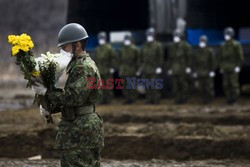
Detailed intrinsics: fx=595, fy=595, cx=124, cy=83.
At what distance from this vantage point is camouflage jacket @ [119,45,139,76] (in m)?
16.3

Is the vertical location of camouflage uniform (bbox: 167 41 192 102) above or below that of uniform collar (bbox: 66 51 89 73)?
below

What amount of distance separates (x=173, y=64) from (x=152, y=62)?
57 cm

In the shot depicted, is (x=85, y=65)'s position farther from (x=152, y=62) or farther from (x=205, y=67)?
(x=152, y=62)

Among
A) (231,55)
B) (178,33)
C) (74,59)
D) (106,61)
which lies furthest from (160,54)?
(74,59)

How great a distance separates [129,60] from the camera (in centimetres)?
1631


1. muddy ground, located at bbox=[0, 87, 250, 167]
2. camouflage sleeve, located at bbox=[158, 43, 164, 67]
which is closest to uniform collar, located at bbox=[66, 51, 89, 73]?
muddy ground, located at bbox=[0, 87, 250, 167]

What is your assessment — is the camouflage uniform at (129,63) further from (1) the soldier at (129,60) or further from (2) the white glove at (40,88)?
(2) the white glove at (40,88)

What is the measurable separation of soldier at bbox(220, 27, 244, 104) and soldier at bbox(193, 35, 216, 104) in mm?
396

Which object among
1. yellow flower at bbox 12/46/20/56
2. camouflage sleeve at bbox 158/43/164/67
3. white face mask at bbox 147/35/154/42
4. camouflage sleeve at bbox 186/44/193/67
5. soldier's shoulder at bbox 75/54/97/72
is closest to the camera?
yellow flower at bbox 12/46/20/56

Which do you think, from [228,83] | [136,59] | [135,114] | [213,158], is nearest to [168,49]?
[136,59]

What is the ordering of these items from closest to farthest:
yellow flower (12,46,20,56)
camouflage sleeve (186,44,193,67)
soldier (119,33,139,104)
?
yellow flower (12,46,20,56) → camouflage sleeve (186,44,193,67) → soldier (119,33,139,104)

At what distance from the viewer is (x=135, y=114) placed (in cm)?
1309

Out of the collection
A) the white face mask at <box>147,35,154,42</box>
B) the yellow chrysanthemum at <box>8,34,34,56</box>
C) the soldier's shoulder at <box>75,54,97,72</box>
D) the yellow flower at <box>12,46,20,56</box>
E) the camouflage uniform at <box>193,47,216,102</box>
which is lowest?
the camouflage uniform at <box>193,47,216,102</box>

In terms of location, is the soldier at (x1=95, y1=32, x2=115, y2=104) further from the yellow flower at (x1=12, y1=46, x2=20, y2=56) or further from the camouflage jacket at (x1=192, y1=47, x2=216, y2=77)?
the yellow flower at (x1=12, y1=46, x2=20, y2=56)
